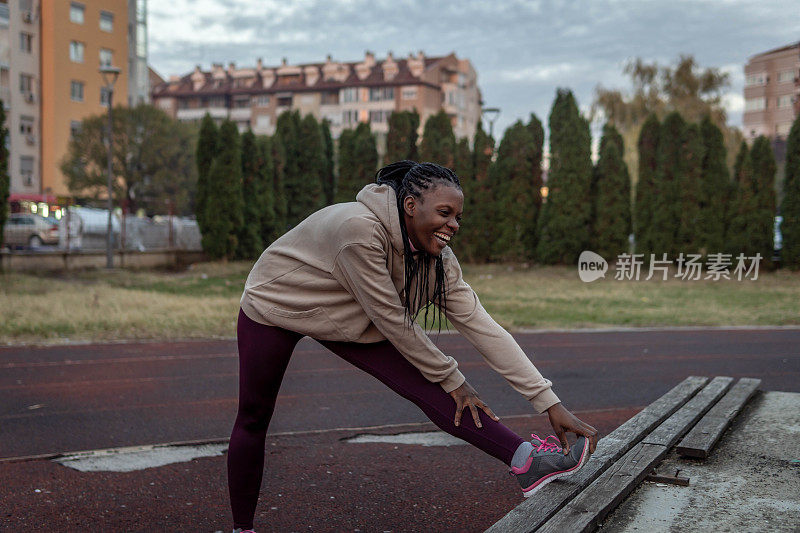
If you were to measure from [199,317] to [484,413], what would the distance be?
9.69m

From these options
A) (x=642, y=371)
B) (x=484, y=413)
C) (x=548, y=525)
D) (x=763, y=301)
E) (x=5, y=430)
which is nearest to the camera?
(x=548, y=525)

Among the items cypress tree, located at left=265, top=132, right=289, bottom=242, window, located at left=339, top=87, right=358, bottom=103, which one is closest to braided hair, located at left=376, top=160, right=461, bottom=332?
cypress tree, located at left=265, top=132, right=289, bottom=242

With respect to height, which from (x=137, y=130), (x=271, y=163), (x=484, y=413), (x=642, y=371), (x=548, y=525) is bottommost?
(x=642, y=371)

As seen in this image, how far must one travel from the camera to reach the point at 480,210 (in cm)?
2378

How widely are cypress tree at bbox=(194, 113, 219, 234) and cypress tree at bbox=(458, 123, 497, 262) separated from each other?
7.32 meters

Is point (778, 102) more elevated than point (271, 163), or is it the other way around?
point (778, 102)

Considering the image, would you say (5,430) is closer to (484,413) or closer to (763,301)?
(484,413)

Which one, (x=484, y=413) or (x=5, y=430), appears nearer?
(x=484, y=413)

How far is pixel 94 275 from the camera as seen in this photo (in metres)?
20.3

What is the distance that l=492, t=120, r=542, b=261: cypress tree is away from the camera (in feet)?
76.6

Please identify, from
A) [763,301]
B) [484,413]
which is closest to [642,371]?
[484,413]

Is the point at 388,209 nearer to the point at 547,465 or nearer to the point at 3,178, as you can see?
the point at 547,465

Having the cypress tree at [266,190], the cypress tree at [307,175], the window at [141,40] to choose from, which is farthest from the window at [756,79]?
the cypress tree at [266,190]

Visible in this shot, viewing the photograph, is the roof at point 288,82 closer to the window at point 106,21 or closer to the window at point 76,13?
the window at point 106,21
